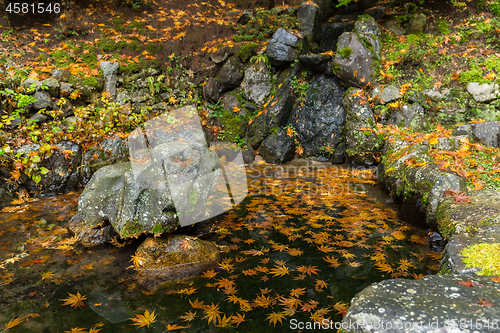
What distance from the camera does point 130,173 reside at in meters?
4.18

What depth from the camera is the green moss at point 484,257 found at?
2.13 meters

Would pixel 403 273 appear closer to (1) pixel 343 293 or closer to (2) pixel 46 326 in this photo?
(1) pixel 343 293

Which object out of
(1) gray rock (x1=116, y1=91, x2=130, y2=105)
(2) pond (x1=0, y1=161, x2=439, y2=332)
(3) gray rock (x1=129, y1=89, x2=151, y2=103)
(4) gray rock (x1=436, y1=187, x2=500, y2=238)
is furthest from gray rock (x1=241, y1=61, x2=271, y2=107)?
(4) gray rock (x1=436, y1=187, x2=500, y2=238)

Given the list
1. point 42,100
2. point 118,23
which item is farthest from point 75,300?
point 118,23

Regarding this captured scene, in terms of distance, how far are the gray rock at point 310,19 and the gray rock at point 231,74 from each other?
2.66 meters

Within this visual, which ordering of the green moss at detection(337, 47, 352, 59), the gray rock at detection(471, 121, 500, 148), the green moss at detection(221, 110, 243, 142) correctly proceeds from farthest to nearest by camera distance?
the green moss at detection(221, 110, 243, 142)
the green moss at detection(337, 47, 352, 59)
the gray rock at detection(471, 121, 500, 148)

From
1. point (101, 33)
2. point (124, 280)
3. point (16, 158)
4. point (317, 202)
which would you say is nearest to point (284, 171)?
point (317, 202)

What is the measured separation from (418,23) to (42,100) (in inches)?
456

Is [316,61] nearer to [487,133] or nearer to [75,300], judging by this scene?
[487,133]

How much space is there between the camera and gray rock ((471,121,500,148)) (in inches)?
228

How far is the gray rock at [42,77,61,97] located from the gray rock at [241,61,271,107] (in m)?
5.81


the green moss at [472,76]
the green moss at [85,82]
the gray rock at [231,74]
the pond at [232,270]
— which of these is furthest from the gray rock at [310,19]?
the green moss at [85,82]

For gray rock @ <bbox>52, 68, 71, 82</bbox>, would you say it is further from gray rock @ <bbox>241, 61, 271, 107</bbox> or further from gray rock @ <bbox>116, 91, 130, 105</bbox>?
gray rock @ <bbox>241, 61, 271, 107</bbox>

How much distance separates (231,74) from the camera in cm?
990
